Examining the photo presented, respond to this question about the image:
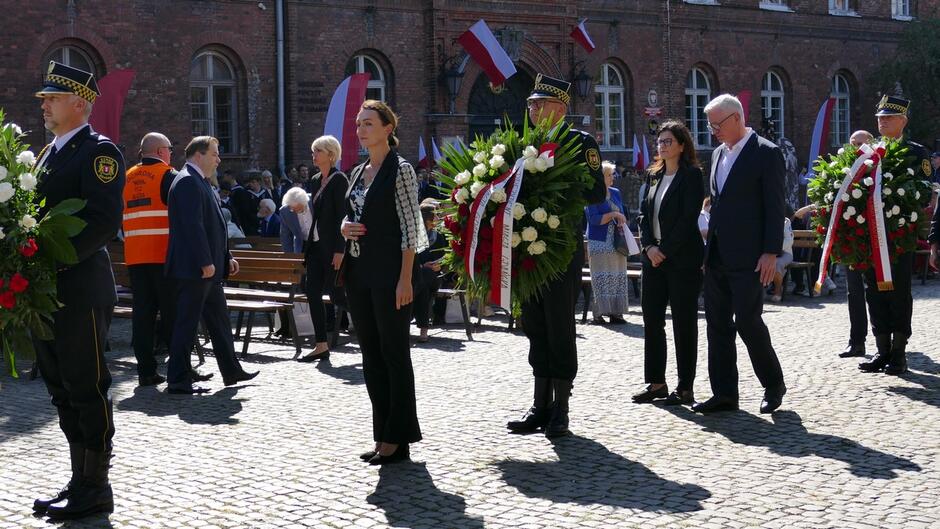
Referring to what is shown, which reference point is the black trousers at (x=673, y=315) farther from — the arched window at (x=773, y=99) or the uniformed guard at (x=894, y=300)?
the arched window at (x=773, y=99)

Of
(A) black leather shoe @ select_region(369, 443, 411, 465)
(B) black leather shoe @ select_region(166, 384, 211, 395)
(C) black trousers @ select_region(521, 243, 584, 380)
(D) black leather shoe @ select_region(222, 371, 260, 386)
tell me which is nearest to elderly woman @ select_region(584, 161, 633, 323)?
(D) black leather shoe @ select_region(222, 371, 260, 386)

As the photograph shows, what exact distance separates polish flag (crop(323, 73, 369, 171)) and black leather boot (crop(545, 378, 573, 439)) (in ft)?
44.6

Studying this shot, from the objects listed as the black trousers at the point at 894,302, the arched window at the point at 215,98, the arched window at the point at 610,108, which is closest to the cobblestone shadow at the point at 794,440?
the black trousers at the point at 894,302

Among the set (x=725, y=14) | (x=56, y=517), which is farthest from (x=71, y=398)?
(x=725, y=14)

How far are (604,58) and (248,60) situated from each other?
393 inches

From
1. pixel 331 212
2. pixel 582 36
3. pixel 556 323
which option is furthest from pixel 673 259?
pixel 582 36

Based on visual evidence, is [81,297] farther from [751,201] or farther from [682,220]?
[751,201]

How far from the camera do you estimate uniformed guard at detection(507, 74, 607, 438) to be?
7.65 m

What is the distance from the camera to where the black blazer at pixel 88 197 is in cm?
587

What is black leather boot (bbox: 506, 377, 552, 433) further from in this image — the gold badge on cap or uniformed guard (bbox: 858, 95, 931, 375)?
uniformed guard (bbox: 858, 95, 931, 375)

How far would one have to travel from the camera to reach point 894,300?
10.1 m

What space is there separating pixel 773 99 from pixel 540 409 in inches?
1205

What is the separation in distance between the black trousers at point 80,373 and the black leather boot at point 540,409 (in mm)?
2664

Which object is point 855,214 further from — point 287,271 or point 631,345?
point 287,271
